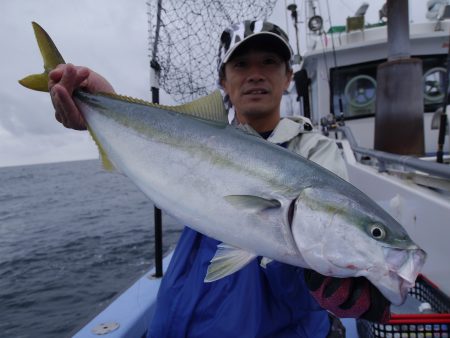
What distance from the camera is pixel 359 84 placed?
36.2 feet

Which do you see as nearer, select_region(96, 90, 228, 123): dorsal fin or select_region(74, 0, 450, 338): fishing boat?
select_region(96, 90, 228, 123): dorsal fin

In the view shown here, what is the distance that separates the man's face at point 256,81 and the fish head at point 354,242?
101 cm

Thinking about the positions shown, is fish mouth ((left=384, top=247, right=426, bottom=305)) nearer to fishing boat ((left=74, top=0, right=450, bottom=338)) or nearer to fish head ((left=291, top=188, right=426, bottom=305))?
fish head ((left=291, top=188, right=426, bottom=305))

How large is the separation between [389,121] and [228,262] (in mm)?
5950

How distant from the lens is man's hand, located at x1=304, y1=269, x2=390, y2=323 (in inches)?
68.5

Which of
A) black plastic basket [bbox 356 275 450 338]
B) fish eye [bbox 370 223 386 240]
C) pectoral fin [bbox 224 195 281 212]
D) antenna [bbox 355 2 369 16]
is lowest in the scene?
black plastic basket [bbox 356 275 450 338]

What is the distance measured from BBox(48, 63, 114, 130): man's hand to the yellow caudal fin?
0.09 meters

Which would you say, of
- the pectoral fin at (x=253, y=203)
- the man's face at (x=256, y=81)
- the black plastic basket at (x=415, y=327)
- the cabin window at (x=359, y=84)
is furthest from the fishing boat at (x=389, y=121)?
the pectoral fin at (x=253, y=203)

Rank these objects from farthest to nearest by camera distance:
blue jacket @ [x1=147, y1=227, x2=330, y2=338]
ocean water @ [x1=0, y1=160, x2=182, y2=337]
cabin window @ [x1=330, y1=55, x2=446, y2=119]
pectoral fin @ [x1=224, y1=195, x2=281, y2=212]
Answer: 1. cabin window @ [x1=330, y1=55, x2=446, y2=119]
2. ocean water @ [x1=0, y1=160, x2=182, y2=337]
3. blue jacket @ [x1=147, y1=227, x2=330, y2=338]
4. pectoral fin @ [x1=224, y1=195, x2=281, y2=212]

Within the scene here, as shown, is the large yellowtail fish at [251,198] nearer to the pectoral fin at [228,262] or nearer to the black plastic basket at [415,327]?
the pectoral fin at [228,262]

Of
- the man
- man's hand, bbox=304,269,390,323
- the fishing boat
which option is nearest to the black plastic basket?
the man

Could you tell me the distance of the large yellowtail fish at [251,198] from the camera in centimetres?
155

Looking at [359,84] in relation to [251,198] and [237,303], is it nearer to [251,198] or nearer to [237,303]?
[237,303]

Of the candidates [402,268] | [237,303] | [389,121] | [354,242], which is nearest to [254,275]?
[237,303]
